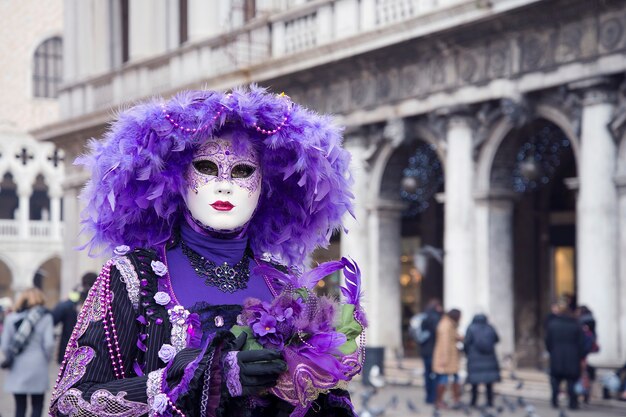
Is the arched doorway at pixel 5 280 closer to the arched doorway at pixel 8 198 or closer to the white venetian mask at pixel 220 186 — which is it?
the arched doorway at pixel 8 198

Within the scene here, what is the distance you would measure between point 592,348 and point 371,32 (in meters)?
5.81

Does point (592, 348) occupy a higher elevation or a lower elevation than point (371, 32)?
lower

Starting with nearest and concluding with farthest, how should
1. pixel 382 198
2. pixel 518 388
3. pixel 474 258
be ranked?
pixel 518 388
pixel 474 258
pixel 382 198

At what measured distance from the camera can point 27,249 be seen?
46094 millimetres

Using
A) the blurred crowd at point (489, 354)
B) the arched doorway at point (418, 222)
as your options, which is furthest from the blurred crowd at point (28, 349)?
the arched doorway at point (418, 222)

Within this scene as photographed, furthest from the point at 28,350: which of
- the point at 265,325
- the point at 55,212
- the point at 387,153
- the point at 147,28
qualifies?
the point at 55,212

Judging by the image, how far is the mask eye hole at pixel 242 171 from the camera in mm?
3434

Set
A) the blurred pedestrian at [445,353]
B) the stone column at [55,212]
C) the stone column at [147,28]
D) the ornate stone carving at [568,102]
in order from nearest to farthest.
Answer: the blurred pedestrian at [445,353], the ornate stone carving at [568,102], the stone column at [147,28], the stone column at [55,212]

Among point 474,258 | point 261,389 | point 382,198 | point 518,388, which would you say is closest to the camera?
point 261,389

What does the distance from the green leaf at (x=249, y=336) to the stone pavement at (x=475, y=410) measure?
8785mm

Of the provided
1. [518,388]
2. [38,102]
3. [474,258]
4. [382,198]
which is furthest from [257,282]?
[38,102]

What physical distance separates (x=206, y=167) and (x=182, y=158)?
0.07 metres

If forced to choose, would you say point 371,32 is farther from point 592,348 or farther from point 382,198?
point 592,348

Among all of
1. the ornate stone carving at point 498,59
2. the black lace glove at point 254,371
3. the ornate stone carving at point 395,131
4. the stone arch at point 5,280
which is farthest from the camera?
the stone arch at point 5,280
